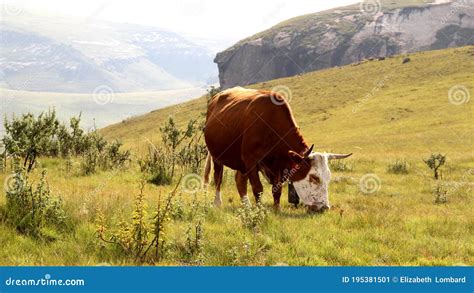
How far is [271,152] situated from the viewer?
32.1 feet

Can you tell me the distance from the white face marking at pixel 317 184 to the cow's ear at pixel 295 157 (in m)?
0.23

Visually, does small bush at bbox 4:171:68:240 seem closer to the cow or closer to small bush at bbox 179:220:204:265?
small bush at bbox 179:220:204:265

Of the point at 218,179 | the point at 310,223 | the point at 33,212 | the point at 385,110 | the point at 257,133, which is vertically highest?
the point at 385,110

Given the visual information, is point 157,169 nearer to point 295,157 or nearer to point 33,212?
point 295,157

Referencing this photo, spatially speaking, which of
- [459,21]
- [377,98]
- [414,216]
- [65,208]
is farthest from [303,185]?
[459,21]

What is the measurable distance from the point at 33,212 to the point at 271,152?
16.1 ft

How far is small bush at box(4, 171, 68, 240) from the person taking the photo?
266 inches

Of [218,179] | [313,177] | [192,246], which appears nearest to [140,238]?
[192,246]

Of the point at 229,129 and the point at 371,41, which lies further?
the point at 371,41

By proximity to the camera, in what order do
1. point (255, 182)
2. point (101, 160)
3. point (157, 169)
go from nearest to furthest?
1. point (255, 182)
2. point (157, 169)
3. point (101, 160)

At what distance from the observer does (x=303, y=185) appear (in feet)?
30.8

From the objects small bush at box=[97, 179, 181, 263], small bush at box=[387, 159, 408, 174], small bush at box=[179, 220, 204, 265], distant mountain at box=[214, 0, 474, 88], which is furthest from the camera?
distant mountain at box=[214, 0, 474, 88]

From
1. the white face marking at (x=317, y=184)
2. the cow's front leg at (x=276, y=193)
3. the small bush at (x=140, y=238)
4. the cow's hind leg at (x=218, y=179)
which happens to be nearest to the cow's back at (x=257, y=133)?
the cow's front leg at (x=276, y=193)

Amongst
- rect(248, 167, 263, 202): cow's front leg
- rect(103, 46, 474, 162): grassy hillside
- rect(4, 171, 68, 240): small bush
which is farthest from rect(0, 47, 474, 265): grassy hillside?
rect(103, 46, 474, 162): grassy hillside
